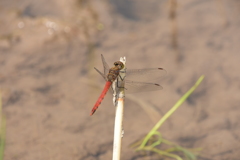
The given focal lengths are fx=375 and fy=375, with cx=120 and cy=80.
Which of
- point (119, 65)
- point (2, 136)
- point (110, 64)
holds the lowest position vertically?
point (2, 136)

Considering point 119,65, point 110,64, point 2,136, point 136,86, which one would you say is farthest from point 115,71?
point 110,64

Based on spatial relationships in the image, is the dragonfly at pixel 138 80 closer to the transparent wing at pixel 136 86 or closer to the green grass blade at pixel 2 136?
the transparent wing at pixel 136 86

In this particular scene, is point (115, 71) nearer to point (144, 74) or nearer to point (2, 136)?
point (144, 74)

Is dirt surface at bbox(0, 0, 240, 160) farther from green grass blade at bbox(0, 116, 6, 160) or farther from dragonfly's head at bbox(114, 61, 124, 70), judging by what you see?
dragonfly's head at bbox(114, 61, 124, 70)

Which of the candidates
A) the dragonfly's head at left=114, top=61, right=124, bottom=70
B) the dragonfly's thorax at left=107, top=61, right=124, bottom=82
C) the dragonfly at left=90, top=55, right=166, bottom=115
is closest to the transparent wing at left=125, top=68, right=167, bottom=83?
the dragonfly at left=90, top=55, right=166, bottom=115

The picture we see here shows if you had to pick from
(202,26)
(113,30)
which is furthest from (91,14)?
(202,26)

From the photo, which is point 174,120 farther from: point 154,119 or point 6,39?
point 6,39

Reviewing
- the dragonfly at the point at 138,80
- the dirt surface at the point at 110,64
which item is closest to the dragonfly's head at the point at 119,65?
the dragonfly at the point at 138,80

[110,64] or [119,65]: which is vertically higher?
[110,64]
